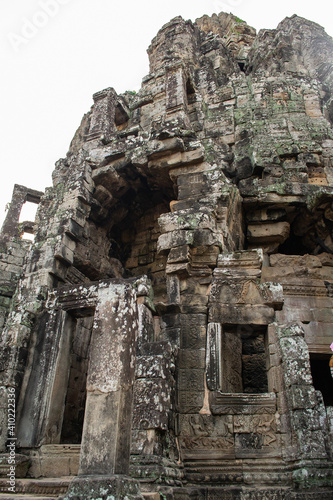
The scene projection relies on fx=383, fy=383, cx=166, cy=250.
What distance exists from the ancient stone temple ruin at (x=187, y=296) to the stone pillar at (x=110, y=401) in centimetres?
2

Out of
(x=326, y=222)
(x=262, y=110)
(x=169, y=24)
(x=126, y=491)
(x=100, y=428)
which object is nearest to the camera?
(x=126, y=491)

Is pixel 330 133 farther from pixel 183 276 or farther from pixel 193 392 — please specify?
pixel 193 392

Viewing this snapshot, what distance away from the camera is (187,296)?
6.75 m

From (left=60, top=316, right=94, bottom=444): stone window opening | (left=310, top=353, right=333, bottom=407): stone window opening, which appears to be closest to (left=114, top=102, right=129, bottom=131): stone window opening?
(left=60, top=316, right=94, bottom=444): stone window opening

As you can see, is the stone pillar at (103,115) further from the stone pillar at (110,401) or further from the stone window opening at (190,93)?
the stone pillar at (110,401)

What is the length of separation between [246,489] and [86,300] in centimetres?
362

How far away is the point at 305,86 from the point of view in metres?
11.3

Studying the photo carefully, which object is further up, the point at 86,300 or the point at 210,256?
the point at 210,256

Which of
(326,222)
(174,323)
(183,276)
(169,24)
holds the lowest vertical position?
(174,323)

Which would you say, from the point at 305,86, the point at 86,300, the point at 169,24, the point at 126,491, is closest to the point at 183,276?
the point at 86,300

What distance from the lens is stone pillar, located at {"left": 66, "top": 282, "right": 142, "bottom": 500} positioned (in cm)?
321

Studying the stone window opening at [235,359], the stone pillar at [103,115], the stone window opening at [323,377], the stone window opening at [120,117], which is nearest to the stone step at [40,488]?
the stone window opening at [235,359]

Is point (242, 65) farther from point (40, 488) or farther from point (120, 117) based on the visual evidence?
point (40, 488)

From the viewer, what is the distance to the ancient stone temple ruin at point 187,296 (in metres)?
4.62
